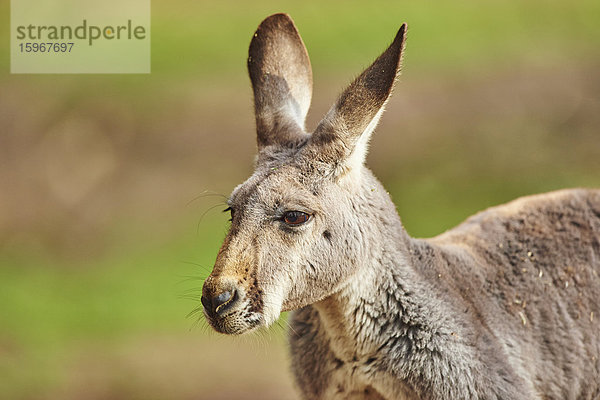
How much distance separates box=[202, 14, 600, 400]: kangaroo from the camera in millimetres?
4590

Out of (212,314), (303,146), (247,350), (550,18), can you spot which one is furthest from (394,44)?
(550,18)

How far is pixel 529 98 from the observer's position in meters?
14.2

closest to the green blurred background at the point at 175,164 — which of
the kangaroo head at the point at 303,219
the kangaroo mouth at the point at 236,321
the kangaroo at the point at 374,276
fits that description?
the kangaroo at the point at 374,276

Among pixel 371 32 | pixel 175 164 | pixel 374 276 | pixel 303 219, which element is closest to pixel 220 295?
pixel 303 219

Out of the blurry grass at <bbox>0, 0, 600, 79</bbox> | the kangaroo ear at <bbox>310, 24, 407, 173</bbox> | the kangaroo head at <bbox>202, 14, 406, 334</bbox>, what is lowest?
the kangaroo head at <bbox>202, 14, 406, 334</bbox>

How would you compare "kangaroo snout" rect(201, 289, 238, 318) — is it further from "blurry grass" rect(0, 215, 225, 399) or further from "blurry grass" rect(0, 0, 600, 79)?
"blurry grass" rect(0, 0, 600, 79)

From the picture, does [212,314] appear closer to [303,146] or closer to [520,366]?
[303,146]

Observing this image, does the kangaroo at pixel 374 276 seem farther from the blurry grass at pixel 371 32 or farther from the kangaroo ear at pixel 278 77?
the blurry grass at pixel 371 32

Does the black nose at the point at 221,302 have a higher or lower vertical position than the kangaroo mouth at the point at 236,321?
higher

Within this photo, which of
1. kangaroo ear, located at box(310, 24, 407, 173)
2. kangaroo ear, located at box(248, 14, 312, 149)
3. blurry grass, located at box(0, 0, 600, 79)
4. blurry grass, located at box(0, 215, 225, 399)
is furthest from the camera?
blurry grass, located at box(0, 0, 600, 79)

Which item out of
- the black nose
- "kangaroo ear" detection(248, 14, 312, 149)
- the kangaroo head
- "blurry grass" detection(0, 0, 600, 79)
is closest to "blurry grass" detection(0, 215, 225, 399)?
"blurry grass" detection(0, 0, 600, 79)

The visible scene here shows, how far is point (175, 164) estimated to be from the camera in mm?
13289

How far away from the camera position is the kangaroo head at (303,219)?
177 inches

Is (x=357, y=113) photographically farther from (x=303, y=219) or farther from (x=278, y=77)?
(x=278, y=77)
